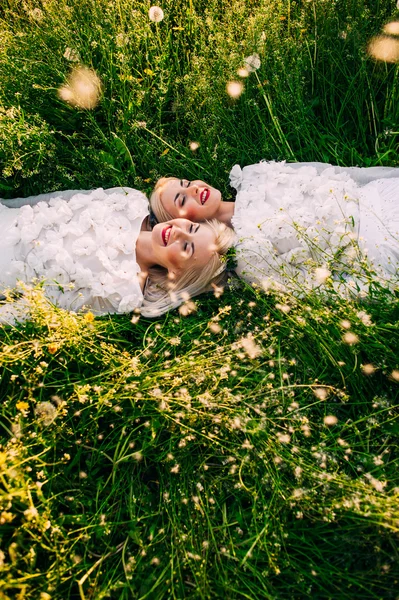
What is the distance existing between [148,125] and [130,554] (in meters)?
2.80

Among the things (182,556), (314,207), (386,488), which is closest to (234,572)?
(182,556)

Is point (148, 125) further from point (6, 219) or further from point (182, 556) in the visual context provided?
point (182, 556)

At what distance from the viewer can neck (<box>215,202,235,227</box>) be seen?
2940 millimetres

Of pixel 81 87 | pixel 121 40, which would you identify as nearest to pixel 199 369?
pixel 81 87

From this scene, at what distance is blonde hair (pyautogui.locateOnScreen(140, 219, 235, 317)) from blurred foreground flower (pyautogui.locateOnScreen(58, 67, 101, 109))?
4.35 feet

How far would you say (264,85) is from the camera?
316cm

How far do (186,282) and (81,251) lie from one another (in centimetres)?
67

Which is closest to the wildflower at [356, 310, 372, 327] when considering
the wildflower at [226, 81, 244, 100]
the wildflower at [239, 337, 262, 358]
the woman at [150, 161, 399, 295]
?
the woman at [150, 161, 399, 295]

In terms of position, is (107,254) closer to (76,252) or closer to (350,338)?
(76,252)

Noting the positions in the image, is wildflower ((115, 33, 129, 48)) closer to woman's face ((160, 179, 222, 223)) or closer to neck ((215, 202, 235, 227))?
woman's face ((160, 179, 222, 223))

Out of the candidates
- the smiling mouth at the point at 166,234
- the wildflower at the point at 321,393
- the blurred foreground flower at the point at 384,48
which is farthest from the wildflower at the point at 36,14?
the wildflower at the point at 321,393

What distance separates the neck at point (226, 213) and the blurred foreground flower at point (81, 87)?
4.12 feet

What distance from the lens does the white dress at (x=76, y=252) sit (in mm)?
2551

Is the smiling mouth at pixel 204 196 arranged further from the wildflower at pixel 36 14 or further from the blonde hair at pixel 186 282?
the wildflower at pixel 36 14
